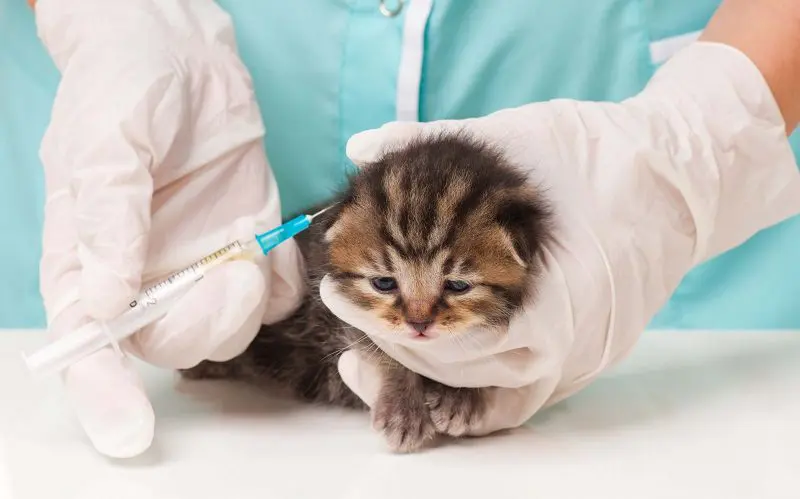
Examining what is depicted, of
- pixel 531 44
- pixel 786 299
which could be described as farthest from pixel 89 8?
pixel 786 299

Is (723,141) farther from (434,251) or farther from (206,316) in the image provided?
(206,316)

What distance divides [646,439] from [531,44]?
34.8 inches

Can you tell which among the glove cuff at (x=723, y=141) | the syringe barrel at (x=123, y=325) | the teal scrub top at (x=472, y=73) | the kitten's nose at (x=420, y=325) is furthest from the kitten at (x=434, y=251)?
the teal scrub top at (x=472, y=73)

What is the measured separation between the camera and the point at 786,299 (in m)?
1.87

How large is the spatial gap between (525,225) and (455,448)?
380 mm

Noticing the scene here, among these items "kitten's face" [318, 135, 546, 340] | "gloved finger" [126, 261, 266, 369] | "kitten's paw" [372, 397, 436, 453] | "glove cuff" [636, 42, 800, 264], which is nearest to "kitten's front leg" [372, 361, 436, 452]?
"kitten's paw" [372, 397, 436, 453]

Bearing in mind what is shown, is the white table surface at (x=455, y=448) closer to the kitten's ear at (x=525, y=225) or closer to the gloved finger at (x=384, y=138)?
the kitten's ear at (x=525, y=225)

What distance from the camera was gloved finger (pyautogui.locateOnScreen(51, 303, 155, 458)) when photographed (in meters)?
1.25

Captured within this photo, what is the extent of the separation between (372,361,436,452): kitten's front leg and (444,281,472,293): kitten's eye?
0.23 meters

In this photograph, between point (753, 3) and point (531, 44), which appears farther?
point (531, 44)

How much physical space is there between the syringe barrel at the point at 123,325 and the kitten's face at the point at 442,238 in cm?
30

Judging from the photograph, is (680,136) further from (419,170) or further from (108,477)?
(108,477)

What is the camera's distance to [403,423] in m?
1.31

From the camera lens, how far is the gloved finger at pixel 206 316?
1.41 meters
